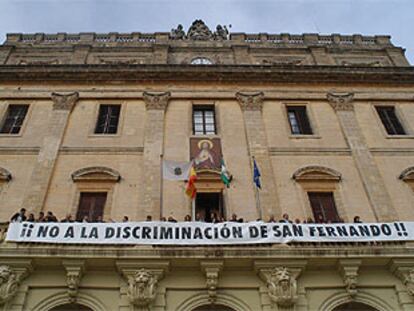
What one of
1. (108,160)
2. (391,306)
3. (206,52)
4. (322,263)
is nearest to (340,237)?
(322,263)

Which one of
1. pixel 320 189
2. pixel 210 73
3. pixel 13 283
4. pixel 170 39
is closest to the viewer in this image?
pixel 13 283

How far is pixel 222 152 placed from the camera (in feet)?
58.9

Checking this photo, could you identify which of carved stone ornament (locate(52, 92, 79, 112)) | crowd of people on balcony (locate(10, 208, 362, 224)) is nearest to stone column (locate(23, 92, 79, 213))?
carved stone ornament (locate(52, 92, 79, 112))

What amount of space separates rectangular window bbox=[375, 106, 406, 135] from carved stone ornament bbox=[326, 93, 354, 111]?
1473mm

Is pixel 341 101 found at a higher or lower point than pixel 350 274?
higher

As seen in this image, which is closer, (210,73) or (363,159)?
(363,159)

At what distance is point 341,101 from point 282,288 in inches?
457

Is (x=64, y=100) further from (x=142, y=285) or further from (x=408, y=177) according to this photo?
(x=408, y=177)

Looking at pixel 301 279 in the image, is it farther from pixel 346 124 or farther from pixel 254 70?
pixel 254 70

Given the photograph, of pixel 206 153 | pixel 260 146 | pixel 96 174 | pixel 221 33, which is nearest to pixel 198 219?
pixel 206 153

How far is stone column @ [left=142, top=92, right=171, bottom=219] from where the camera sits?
15.9 meters

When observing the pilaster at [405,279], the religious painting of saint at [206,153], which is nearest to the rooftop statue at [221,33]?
the religious painting of saint at [206,153]

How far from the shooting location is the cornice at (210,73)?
20641 mm

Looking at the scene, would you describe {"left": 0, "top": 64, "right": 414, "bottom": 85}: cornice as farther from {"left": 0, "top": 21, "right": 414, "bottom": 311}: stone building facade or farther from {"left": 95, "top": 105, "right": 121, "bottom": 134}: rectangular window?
{"left": 95, "top": 105, "right": 121, "bottom": 134}: rectangular window
